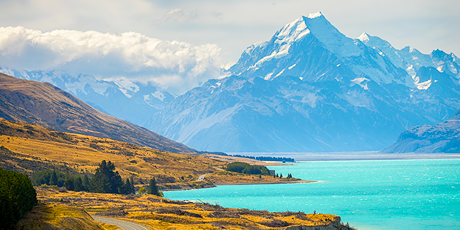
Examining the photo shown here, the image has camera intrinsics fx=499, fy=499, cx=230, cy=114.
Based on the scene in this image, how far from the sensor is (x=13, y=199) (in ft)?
210

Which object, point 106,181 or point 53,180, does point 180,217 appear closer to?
point 106,181

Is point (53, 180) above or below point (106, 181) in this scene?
below

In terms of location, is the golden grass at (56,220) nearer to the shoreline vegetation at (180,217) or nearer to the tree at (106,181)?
the shoreline vegetation at (180,217)

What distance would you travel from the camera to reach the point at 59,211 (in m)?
74.7

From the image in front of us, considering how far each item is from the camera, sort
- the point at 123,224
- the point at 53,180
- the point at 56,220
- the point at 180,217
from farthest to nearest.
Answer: the point at 53,180 → the point at 180,217 → the point at 123,224 → the point at 56,220

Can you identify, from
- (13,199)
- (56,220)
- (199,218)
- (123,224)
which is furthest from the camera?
(199,218)

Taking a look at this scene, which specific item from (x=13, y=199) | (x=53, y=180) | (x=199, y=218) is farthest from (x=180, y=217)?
(x=53, y=180)

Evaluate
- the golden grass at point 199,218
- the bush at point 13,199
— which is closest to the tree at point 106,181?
the golden grass at point 199,218

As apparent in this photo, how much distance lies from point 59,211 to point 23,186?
6.92 m

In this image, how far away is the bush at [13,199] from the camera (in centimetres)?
6053

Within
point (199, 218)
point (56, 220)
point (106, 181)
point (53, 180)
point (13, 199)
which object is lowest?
point (56, 220)

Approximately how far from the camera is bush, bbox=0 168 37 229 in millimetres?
60531

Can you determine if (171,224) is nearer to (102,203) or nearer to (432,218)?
(102,203)

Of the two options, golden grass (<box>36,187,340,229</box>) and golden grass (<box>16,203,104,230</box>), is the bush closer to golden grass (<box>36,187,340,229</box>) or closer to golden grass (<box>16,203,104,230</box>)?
golden grass (<box>16,203,104,230</box>)
